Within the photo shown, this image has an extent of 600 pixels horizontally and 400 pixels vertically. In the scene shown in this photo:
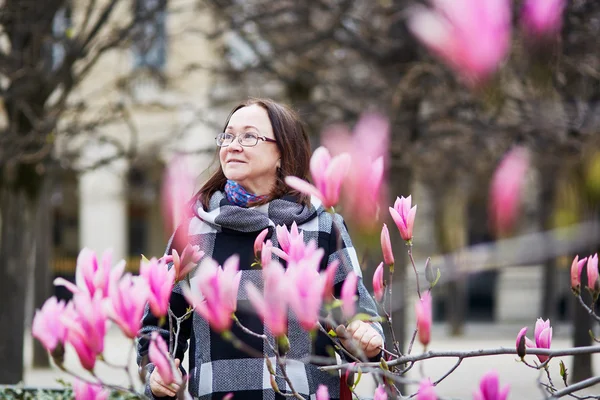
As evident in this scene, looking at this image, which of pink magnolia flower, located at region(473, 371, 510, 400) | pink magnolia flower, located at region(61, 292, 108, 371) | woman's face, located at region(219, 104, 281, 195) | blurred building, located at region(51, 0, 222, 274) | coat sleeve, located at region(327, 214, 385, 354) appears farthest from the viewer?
blurred building, located at region(51, 0, 222, 274)

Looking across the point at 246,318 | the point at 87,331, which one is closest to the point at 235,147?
the point at 246,318

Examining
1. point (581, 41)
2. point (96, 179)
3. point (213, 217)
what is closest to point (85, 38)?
point (581, 41)

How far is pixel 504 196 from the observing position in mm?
2305

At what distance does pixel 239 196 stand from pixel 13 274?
6.07 m

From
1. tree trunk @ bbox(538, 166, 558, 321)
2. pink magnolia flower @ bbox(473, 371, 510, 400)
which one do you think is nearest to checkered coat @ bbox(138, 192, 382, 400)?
pink magnolia flower @ bbox(473, 371, 510, 400)

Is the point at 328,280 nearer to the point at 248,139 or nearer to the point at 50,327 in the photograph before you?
the point at 50,327

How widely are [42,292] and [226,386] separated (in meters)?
10.8

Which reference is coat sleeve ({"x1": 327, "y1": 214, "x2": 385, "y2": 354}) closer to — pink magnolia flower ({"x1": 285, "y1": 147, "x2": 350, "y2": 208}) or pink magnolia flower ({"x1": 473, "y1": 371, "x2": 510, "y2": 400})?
pink magnolia flower ({"x1": 285, "y1": 147, "x2": 350, "y2": 208})

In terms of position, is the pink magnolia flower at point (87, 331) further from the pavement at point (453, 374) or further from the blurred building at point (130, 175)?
the blurred building at point (130, 175)

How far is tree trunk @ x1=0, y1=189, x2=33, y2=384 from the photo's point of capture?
8.06 m

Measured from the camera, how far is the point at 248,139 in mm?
2664

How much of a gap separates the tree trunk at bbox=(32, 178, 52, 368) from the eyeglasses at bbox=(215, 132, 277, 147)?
393 inches

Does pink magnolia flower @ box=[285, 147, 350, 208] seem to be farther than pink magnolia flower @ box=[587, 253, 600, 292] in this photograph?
No

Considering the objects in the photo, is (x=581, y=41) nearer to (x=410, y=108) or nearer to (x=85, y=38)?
(x=410, y=108)
